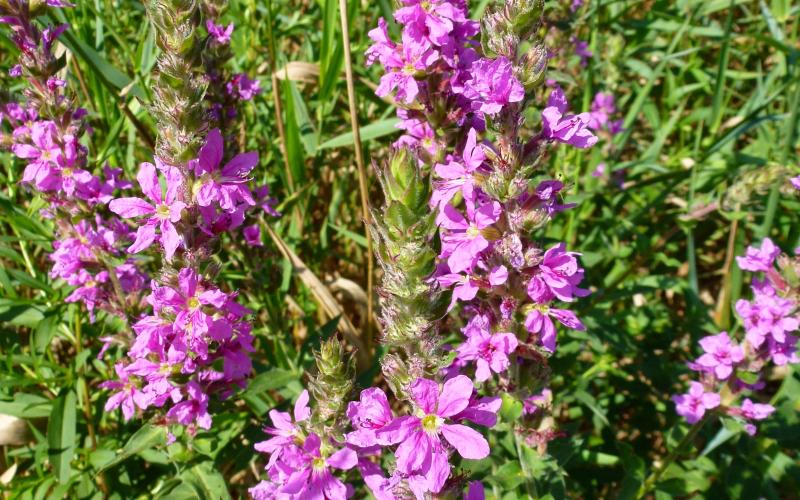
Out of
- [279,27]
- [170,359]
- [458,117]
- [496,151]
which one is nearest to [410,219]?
[496,151]

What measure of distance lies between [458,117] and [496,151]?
516mm

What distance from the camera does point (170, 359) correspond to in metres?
2.80

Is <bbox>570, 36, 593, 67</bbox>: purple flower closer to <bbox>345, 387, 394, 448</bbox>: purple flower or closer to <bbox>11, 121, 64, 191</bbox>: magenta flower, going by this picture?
<bbox>11, 121, 64, 191</bbox>: magenta flower

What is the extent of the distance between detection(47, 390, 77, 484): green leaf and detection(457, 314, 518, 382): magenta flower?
2.25 m

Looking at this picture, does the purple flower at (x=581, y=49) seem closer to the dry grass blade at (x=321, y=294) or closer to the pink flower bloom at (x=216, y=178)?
the dry grass blade at (x=321, y=294)

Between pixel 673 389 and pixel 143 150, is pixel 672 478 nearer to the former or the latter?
pixel 673 389

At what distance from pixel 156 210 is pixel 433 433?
1488 mm

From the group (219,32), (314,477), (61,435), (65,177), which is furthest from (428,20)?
(61,435)

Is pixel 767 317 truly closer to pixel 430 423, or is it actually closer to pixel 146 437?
pixel 430 423

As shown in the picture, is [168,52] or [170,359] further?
[170,359]

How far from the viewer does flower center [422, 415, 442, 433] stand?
2072 millimetres

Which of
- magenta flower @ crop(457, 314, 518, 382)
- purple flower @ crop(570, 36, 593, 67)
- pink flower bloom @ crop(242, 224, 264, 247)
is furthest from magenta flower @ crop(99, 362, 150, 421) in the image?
purple flower @ crop(570, 36, 593, 67)

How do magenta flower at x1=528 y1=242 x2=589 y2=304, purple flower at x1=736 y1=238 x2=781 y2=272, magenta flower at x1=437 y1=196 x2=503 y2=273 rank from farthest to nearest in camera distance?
1. purple flower at x1=736 y1=238 x2=781 y2=272
2. magenta flower at x1=528 y1=242 x2=589 y2=304
3. magenta flower at x1=437 y1=196 x2=503 y2=273

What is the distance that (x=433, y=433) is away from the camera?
207 cm
